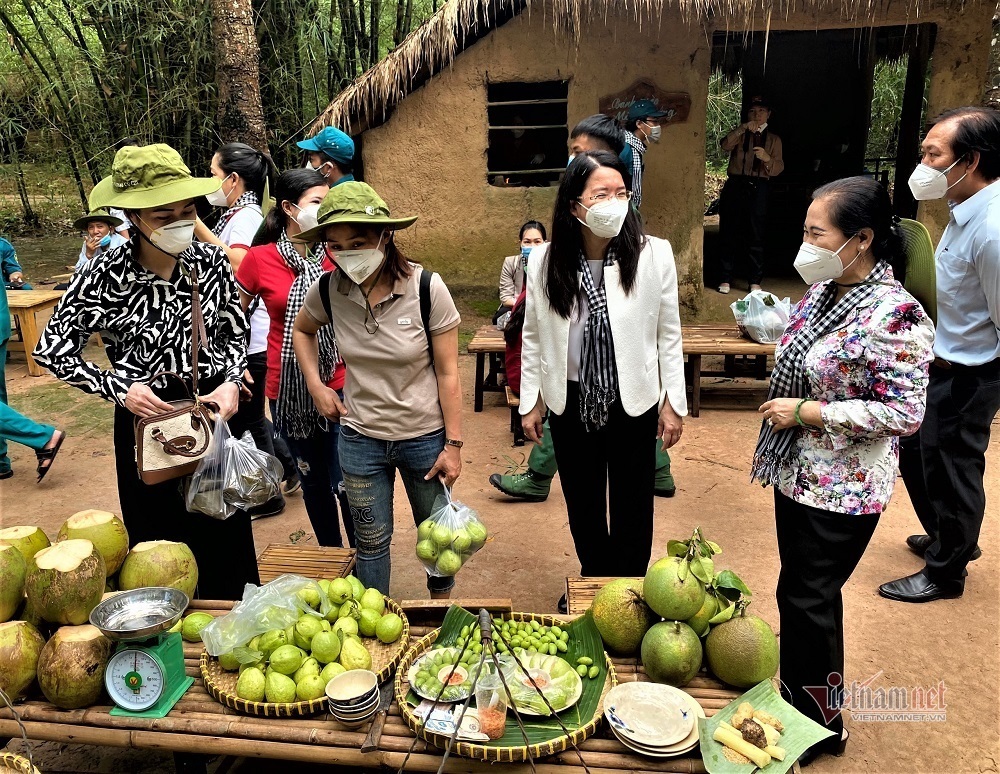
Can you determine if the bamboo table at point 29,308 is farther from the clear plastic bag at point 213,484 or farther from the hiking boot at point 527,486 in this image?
the clear plastic bag at point 213,484

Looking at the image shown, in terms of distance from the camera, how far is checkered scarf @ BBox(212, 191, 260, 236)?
4016 mm

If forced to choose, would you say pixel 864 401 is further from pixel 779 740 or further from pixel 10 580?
pixel 10 580

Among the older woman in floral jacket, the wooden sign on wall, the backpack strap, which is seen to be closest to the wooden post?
the wooden sign on wall

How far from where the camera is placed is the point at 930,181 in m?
3.12

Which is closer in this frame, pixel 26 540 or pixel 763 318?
pixel 26 540

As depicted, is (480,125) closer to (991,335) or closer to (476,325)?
(476,325)

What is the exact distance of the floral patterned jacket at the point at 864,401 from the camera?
7.00ft

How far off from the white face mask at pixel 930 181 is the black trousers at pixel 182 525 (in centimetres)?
283

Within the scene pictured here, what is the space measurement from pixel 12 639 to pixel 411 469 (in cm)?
128

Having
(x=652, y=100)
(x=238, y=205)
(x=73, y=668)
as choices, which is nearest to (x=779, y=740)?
(x=73, y=668)

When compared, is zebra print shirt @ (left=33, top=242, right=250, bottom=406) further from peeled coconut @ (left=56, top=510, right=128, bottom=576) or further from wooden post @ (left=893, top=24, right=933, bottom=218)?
wooden post @ (left=893, top=24, right=933, bottom=218)

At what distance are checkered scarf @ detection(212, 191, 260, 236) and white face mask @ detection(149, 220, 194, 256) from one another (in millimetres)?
1493

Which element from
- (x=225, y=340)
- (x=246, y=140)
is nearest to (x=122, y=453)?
(x=225, y=340)

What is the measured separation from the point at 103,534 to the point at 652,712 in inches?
66.2
